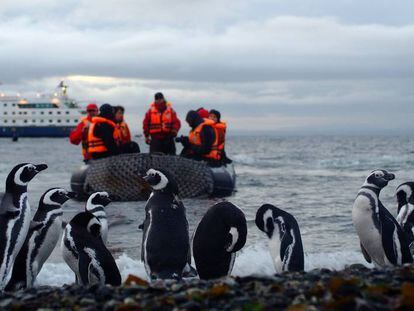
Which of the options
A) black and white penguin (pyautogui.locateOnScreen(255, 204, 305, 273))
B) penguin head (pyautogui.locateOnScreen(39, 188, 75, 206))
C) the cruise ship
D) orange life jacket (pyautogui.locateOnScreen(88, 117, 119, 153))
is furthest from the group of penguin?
the cruise ship

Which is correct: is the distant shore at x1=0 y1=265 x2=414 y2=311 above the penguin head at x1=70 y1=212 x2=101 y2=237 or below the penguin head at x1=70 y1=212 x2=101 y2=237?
above

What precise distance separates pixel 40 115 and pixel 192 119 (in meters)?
85.9

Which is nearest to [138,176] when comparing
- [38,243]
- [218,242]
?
[38,243]

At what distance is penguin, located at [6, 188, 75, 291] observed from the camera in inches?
289

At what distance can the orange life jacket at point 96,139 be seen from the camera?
14.0m

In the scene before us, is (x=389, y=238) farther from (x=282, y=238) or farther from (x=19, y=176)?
(x=19, y=176)

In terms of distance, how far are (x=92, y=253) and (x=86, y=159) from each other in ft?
Answer: 30.7

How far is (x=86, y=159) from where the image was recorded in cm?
1598

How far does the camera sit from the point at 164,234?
6945 mm

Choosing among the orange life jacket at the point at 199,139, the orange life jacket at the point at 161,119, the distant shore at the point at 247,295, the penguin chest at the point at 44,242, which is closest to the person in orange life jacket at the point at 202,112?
the orange life jacket at the point at 199,139

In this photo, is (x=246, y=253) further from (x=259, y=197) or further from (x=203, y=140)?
(x=259, y=197)

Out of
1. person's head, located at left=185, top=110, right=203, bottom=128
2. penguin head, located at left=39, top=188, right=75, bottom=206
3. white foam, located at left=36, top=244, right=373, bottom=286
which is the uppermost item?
person's head, located at left=185, top=110, right=203, bottom=128

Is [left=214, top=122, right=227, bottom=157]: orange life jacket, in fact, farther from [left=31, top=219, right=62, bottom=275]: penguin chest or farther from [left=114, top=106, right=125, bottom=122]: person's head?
[left=31, top=219, right=62, bottom=275]: penguin chest

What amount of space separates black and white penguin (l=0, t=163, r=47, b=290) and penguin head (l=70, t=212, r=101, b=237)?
0.53 meters
